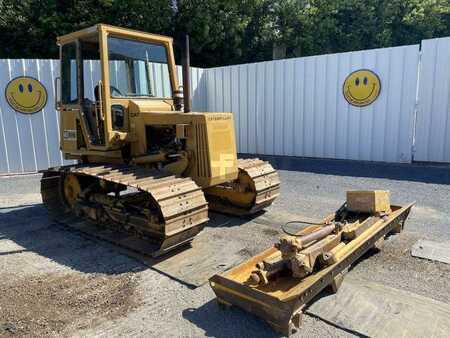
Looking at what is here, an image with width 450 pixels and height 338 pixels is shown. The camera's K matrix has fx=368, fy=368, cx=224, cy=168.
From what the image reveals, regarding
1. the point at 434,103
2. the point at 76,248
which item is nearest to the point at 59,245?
the point at 76,248

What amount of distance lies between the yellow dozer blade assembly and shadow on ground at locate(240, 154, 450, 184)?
4.18 m

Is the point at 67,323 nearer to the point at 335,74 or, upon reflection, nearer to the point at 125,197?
the point at 125,197

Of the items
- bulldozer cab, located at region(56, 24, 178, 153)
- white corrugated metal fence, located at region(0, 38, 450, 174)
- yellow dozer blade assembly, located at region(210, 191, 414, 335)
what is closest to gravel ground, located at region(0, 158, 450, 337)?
yellow dozer blade assembly, located at region(210, 191, 414, 335)

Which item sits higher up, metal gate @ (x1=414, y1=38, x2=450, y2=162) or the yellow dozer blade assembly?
metal gate @ (x1=414, y1=38, x2=450, y2=162)

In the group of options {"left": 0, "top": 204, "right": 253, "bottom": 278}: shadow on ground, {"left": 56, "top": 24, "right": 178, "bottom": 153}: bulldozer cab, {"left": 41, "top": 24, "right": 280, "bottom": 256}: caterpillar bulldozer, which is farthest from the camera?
{"left": 56, "top": 24, "right": 178, "bottom": 153}: bulldozer cab

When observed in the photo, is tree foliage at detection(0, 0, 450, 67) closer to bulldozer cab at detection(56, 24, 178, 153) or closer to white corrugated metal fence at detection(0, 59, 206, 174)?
white corrugated metal fence at detection(0, 59, 206, 174)

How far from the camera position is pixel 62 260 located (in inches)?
166

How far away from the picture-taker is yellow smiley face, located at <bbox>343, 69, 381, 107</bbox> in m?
8.80

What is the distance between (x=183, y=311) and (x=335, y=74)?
7814 mm

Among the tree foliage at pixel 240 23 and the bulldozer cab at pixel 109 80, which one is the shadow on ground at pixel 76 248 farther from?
the tree foliage at pixel 240 23

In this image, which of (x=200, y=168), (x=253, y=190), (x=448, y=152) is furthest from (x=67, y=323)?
(x=448, y=152)

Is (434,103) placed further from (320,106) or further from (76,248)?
(76,248)

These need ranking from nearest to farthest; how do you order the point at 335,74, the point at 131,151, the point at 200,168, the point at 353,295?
the point at 353,295 < the point at 200,168 < the point at 131,151 < the point at 335,74

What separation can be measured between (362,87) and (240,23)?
8.18 metres
